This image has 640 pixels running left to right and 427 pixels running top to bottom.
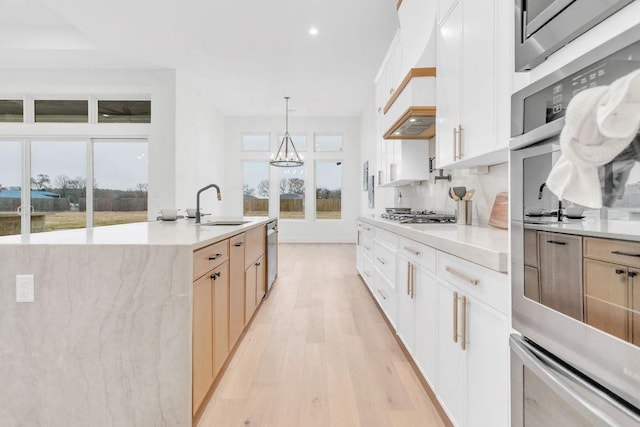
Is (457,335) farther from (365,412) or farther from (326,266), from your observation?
(326,266)

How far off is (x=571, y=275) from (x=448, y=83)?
180 cm

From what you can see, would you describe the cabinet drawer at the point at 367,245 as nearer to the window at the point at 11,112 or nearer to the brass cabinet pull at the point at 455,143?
the brass cabinet pull at the point at 455,143

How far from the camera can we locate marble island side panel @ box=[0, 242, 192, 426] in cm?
150

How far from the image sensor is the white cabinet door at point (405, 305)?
84.4 inches

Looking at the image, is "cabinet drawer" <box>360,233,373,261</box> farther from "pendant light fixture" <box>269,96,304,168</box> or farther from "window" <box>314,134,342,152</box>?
"window" <box>314,134,342,152</box>

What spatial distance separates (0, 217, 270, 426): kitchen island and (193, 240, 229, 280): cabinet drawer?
0.29 ft

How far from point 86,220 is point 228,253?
565cm

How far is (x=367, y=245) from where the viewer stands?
409 cm

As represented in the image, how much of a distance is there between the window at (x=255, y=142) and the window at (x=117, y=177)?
134 inches

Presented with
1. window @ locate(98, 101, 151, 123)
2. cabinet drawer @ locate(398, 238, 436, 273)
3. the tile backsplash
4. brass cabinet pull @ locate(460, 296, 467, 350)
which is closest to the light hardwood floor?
brass cabinet pull @ locate(460, 296, 467, 350)

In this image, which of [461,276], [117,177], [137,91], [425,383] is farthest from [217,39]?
[425,383]

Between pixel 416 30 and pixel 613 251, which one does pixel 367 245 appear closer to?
pixel 416 30

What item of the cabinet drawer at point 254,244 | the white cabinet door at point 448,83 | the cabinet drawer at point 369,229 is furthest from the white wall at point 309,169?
the white cabinet door at point 448,83

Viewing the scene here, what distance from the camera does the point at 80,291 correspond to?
150 centimetres
